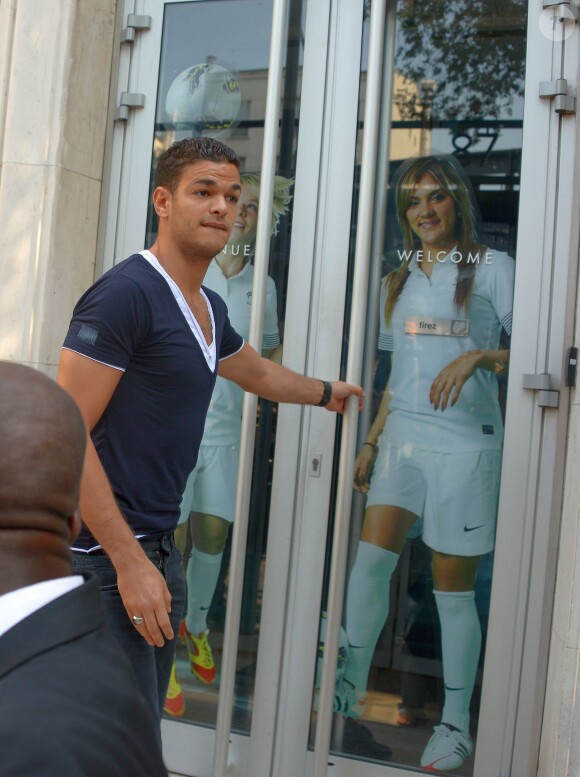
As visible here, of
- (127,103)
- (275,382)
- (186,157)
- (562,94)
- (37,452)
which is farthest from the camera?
(127,103)

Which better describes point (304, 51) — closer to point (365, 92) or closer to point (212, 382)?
point (365, 92)

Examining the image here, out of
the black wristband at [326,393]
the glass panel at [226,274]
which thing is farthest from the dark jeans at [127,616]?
the glass panel at [226,274]

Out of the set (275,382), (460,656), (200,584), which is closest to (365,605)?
(460,656)

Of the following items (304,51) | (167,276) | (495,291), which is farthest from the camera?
(304,51)

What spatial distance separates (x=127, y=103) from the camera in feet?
13.3

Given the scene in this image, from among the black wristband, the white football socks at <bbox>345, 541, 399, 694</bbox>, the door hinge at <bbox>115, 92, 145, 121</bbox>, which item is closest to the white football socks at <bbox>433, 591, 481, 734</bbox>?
the white football socks at <bbox>345, 541, 399, 694</bbox>

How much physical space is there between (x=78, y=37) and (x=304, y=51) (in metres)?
0.92

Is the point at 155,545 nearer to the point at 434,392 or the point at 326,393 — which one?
the point at 326,393

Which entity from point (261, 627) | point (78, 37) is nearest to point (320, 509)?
point (261, 627)

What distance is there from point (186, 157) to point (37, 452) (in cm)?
187

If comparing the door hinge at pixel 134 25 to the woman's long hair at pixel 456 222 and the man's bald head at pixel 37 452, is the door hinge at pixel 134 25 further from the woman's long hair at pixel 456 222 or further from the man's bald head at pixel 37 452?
the man's bald head at pixel 37 452

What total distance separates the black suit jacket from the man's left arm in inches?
80.5

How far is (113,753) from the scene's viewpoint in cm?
108

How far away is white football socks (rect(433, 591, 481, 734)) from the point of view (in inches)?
137
